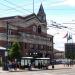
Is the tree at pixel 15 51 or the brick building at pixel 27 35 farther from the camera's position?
the brick building at pixel 27 35

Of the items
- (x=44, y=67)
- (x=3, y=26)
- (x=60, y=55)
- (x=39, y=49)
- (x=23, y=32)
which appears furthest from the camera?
(x=60, y=55)

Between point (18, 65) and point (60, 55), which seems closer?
Result: point (18, 65)

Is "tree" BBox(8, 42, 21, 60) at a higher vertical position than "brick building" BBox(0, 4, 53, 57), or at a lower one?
lower

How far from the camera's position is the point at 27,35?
98562 millimetres

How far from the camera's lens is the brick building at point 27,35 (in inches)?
3578

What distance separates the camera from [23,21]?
325 ft

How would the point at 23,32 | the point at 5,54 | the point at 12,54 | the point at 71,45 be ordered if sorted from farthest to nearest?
1. the point at 71,45
2. the point at 23,32
3. the point at 12,54
4. the point at 5,54

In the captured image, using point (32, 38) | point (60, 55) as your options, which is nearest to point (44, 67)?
point (32, 38)

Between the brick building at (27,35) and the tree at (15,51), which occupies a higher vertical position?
the brick building at (27,35)

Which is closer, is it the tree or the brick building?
the tree

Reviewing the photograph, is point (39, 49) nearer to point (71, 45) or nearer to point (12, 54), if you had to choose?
point (12, 54)

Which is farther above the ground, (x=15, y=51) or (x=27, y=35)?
(x=27, y=35)

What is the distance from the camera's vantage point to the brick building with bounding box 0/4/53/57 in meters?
90.9

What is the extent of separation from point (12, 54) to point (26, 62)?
1114cm
